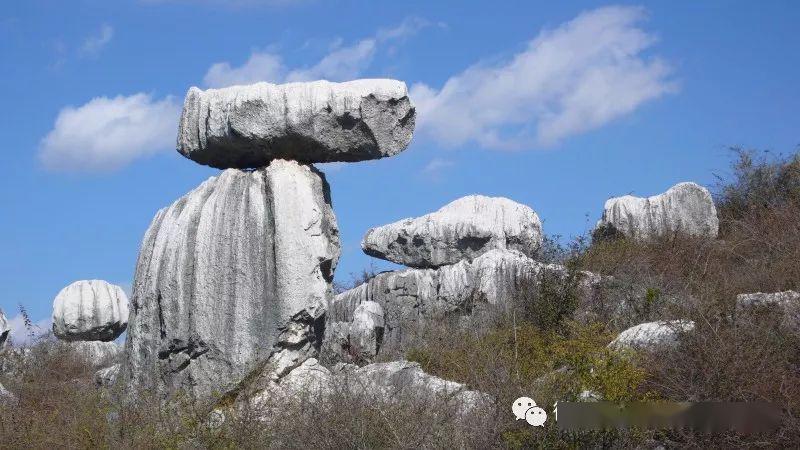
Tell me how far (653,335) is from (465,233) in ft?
32.7

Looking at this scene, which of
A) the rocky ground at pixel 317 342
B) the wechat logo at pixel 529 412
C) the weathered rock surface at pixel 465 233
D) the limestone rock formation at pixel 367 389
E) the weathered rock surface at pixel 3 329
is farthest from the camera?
the weathered rock surface at pixel 465 233

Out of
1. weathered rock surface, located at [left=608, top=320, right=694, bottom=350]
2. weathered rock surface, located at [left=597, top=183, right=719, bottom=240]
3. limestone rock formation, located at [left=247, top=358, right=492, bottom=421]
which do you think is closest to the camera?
limestone rock formation, located at [left=247, top=358, right=492, bottom=421]

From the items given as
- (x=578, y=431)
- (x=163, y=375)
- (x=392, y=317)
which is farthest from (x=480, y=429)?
(x=392, y=317)

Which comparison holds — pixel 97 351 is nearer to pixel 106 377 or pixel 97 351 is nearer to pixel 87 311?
pixel 87 311

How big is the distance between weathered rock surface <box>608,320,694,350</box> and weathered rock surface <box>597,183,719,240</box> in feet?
33.2

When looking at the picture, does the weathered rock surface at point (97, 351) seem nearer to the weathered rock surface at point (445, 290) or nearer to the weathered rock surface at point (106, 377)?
the weathered rock surface at point (445, 290)

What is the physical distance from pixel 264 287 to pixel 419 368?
2038 millimetres

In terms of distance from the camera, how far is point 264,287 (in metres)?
11.6

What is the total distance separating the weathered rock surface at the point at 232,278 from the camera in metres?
11.6

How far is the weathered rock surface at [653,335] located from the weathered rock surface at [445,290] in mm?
3491

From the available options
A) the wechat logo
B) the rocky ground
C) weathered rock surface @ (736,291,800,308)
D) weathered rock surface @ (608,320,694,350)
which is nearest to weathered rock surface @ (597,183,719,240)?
the rocky ground

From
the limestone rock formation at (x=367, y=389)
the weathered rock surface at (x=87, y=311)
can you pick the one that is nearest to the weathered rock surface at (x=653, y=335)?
the limestone rock formation at (x=367, y=389)

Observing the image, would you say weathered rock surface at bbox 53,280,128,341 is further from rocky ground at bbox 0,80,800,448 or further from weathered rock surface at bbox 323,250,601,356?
rocky ground at bbox 0,80,800,448

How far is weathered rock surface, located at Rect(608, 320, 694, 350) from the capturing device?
11.8 metres
